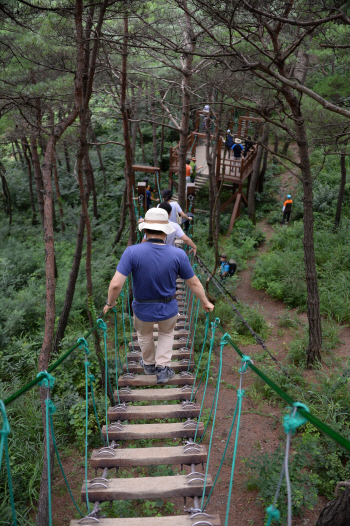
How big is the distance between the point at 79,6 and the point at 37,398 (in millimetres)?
4698

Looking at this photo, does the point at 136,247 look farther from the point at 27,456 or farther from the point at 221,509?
the point at 27,456

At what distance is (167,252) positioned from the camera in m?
2.74

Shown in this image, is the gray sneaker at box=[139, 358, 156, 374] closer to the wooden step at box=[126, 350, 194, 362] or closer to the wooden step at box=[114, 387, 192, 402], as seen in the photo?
the wooden step at box=[114, 387, 192, 402]

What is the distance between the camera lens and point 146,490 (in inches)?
79.9

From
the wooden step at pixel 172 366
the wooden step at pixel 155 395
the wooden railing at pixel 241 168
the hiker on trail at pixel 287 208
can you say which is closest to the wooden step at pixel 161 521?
the wooden step at pixel 155 395

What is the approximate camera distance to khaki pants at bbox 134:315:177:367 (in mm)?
3012

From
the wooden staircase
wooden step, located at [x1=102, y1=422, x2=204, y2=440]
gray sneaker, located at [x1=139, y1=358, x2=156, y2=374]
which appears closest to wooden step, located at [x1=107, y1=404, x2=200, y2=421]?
the wooden staircase

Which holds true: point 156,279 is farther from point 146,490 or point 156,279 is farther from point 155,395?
point 146,490

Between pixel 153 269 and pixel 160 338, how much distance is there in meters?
Answer: 0.67

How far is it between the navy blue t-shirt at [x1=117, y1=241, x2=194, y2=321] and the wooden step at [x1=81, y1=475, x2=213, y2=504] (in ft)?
3.70

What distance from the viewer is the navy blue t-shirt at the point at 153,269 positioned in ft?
8.86

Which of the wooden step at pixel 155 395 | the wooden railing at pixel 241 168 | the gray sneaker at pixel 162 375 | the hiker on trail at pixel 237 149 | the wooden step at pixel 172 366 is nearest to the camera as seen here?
the wooden step at pixel 155 395

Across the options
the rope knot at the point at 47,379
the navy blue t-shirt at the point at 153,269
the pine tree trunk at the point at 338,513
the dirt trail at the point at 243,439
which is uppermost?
the navy blue t-shirt at the point at 153,269

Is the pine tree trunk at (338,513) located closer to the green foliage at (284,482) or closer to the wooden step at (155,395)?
the green foliage at (284,482)
